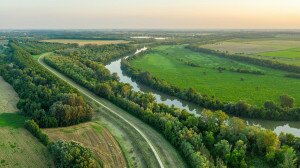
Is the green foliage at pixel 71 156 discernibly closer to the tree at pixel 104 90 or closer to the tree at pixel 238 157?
the tree at pixel 238 157

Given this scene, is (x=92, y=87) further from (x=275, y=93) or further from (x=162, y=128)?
(x=275, y=93)

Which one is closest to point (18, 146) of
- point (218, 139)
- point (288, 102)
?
point (218, 139)

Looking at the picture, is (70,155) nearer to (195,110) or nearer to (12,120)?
Answer: (12,120)

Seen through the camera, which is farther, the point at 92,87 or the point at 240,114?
the point at 92,87

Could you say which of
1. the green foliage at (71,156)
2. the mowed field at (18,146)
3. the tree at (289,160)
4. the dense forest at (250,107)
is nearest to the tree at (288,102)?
the dense forest at (250,107)

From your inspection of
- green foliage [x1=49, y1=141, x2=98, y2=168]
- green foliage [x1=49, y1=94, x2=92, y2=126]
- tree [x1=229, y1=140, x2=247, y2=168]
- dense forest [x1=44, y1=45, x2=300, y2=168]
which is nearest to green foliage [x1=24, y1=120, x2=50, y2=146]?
green foliage [x1=49, y1=94, x2=92, y2=126]

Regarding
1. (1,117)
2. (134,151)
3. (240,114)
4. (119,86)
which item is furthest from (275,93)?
(1,117)
